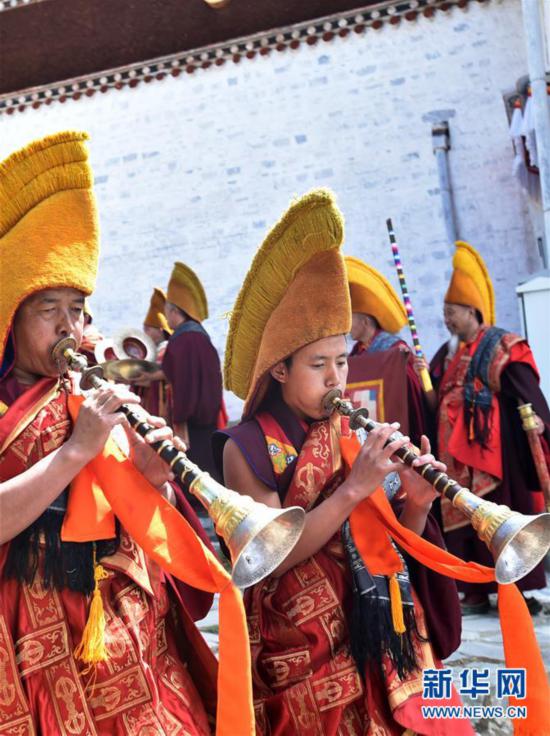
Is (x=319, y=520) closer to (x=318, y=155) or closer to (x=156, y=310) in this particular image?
(x=156, y=310)

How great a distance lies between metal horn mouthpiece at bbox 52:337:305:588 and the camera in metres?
Result: 1.95

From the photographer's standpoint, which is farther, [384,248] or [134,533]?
[384,248]

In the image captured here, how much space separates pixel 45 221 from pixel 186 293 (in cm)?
508

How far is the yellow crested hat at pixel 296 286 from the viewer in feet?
8.08

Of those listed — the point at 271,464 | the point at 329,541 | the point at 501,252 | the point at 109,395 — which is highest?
the point at 501,252

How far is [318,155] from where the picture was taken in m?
10.1

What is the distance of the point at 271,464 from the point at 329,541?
0.81 ft

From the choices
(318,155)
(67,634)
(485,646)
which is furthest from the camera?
(318,155)

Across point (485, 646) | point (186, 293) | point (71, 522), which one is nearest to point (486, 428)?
point (485, 646)

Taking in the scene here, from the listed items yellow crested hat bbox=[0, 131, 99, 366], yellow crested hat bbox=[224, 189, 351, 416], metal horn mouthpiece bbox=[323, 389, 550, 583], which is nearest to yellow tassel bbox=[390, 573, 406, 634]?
metal horn mouthpiece bbox=[323, 389, 550, 583]

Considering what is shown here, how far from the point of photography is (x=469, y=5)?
9.45m

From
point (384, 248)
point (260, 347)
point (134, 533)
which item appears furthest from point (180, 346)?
point (134, 533)

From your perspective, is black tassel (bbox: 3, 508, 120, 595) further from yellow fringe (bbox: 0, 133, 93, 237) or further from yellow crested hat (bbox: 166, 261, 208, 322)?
yellow crested hat (bbox: 166, 261, 208, 322)

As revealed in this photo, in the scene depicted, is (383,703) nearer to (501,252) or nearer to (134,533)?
(134,533)
